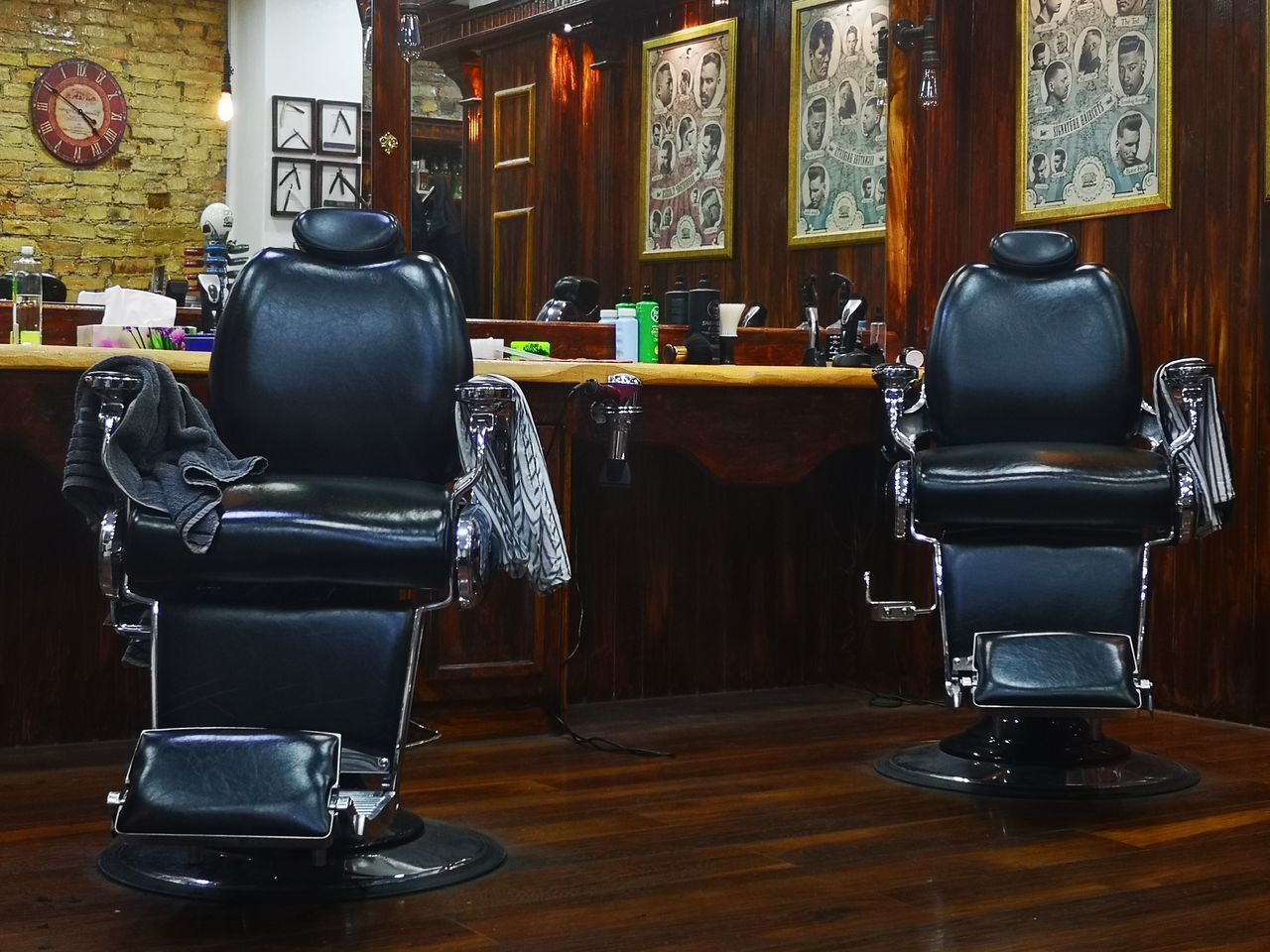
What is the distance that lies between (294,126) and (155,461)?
1.47 m

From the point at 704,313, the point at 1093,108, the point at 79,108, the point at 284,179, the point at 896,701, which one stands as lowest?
→ the point at 896,701

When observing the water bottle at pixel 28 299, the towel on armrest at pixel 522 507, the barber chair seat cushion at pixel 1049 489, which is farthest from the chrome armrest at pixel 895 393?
the water bottle at pixel 28 299

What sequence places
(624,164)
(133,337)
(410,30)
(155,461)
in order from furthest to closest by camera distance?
(624,164)
(410,30)
(133,337)
(155,461)

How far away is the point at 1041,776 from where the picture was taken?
9.93 feet

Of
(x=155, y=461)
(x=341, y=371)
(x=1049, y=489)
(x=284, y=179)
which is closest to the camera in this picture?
(x=155, y=461)

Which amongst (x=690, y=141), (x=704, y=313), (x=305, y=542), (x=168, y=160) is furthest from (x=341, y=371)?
(x=690, y=141)

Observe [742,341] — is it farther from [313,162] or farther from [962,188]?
[313,162]

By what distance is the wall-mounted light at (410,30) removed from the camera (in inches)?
151

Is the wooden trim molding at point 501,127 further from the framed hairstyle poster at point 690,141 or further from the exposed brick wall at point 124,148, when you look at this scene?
the exposed brick wall at point 124,148

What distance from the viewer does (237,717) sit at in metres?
2.33

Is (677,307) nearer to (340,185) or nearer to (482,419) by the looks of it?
(340,185)

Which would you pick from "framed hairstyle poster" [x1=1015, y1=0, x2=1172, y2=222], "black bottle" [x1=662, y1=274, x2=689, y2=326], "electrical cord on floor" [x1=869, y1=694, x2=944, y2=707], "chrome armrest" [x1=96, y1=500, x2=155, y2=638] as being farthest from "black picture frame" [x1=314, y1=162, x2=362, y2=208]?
"electrical cord on floor" [x1=869, y1=694, x2=944, y2=707]

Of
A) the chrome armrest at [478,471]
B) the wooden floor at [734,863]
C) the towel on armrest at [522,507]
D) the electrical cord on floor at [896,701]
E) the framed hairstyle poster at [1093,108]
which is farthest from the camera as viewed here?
the electrical cord on floor at [896,701]

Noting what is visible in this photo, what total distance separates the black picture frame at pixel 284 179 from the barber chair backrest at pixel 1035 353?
1.42 meters
